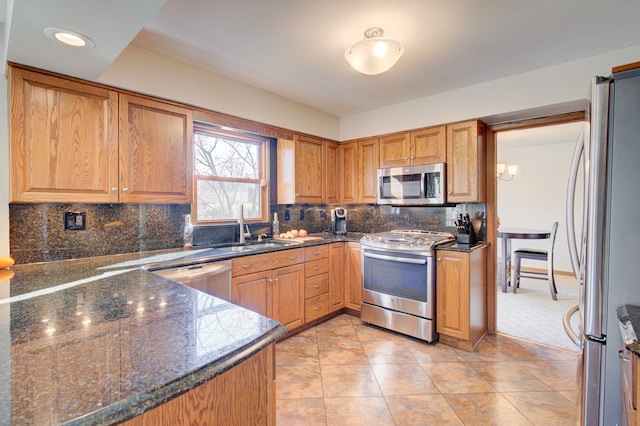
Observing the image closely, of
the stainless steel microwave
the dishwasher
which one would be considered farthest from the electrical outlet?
the stainless steel microwave

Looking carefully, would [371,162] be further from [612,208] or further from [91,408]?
[91,408]

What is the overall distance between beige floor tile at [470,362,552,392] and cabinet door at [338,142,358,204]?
2188 mm

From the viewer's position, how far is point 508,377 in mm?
2242

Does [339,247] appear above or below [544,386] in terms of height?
above

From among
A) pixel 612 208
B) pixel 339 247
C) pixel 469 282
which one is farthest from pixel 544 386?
pixel 339 247

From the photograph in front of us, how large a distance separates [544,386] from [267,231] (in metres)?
2.78

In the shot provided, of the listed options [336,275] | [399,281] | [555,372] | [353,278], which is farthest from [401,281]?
[555,372]

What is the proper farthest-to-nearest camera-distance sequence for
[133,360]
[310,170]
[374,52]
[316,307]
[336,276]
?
[310,170], [336,276], [316,307], [374,52], [133,360]

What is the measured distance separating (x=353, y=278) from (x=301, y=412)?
174 cm

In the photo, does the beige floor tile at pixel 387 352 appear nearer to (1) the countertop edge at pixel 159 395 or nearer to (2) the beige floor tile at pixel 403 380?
(2) the beige floor tile at pixel 403 380

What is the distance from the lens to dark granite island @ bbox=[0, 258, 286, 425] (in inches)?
22.0

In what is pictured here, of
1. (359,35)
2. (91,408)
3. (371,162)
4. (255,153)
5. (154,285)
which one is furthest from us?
(371,162)

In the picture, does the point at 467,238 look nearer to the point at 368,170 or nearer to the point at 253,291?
the point at 368,170

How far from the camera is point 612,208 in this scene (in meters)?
1.26
